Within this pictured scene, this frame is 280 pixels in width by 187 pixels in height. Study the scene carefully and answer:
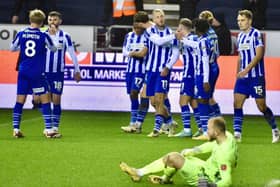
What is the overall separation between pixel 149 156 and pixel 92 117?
7.60 m

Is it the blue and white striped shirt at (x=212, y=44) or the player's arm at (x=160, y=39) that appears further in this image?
the player's arm at (x=160, y=39)

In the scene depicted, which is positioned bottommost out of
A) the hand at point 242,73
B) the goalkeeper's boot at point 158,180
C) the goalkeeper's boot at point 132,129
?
the goalkeeper's boot at point 132,129

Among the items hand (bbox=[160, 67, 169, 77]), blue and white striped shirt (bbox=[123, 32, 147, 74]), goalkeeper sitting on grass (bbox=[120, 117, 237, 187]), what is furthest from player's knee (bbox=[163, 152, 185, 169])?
blue and white striped shirt (bbox=[123, 32, 147, 74])

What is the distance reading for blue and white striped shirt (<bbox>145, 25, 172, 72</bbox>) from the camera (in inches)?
703

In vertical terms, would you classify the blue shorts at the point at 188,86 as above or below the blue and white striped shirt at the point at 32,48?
below

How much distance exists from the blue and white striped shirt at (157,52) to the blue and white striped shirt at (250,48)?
4.80 feet

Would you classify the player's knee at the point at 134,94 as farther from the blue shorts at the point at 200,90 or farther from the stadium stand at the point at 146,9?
the stadium stand at the point at 146,9

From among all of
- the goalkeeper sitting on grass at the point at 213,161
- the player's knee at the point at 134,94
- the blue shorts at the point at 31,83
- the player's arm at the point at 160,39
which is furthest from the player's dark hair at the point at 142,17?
the goalkeeper sitting on grass at the point at 213,161

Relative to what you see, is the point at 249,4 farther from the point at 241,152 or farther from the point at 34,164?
the point at 34,164

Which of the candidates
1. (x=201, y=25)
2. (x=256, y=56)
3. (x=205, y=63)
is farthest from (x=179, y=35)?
(x=256, y=56)

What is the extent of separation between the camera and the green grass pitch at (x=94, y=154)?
12180mm

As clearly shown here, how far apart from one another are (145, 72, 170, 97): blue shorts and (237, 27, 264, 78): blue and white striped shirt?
1486mm

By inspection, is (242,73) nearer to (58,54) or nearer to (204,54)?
(204,54)

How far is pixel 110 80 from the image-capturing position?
22812 millimetres
